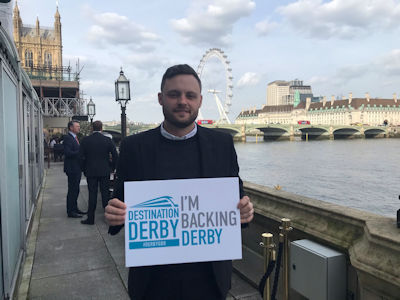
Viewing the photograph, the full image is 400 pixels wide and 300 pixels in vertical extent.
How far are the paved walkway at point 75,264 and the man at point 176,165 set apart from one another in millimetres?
1731

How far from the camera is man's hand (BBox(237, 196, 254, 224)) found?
1836 mm

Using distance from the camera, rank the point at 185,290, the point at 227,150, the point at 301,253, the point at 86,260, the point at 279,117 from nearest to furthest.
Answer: the point at 185,290
the point at 227,150
the point at 301,253
the point at 86,260
the point at 279,117

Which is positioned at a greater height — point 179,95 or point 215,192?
point 179,95

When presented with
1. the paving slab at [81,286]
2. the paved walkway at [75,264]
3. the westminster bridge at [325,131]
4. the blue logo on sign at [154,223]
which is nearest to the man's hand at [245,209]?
the blue logo on sign at [154,223]

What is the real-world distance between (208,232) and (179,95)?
741mm

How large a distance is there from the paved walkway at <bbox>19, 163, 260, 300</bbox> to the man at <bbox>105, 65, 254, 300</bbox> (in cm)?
173

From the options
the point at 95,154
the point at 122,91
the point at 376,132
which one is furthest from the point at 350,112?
the point at 95,154

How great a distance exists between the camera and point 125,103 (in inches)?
356

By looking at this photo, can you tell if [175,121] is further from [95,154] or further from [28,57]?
[28,57]

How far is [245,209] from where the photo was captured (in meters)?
1.86

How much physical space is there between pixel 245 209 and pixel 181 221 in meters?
0.35

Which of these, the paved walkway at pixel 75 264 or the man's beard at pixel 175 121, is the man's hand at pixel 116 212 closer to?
the man's beard at pixel 175 121

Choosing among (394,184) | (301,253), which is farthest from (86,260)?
(394,184)

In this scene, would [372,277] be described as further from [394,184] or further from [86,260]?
[394,184]
